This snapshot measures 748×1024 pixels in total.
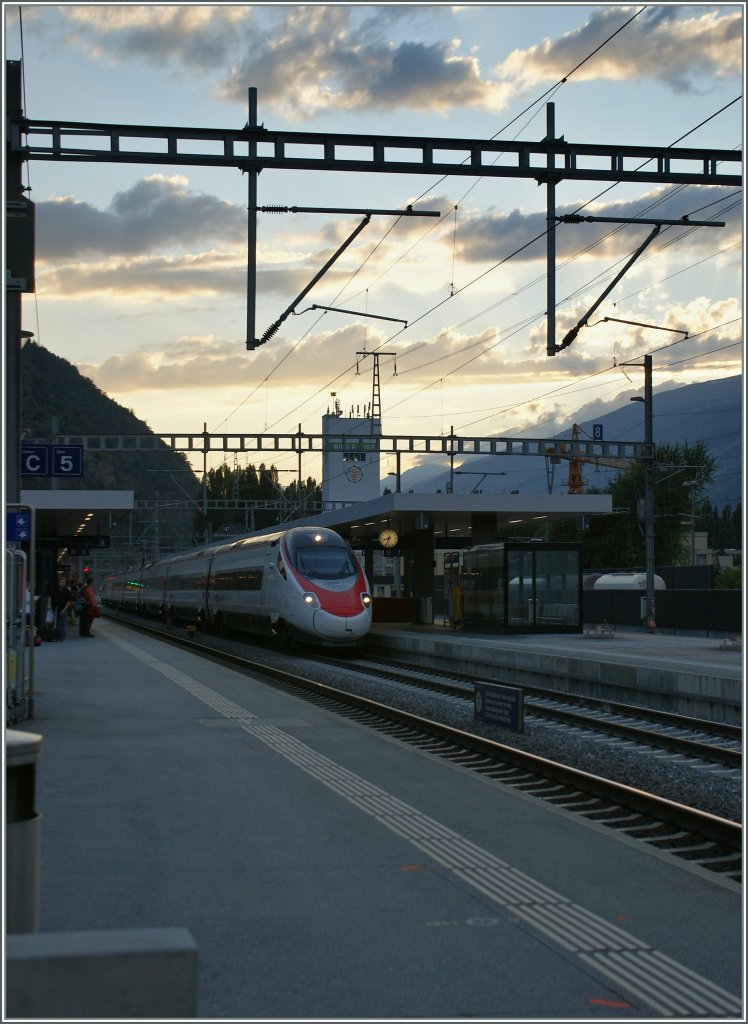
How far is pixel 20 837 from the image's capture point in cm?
463

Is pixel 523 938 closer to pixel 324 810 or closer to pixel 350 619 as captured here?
pixel 324 810

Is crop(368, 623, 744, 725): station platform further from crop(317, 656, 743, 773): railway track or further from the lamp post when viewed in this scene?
the lamp post

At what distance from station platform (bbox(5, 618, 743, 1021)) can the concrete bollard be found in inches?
31.0

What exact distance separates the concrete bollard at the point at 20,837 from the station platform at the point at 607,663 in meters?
8.71

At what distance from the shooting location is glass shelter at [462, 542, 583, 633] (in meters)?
29.6

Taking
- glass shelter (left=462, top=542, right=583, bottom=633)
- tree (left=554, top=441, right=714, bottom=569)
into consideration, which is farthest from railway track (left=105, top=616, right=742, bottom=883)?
tree (left=554, top=441, right=714, bottom=569)

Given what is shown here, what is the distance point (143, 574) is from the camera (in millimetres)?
61781

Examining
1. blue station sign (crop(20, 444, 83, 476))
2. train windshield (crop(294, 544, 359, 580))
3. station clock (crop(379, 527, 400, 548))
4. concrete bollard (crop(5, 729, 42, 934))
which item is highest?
blue station sign (crop(20, 444, 83, 476))

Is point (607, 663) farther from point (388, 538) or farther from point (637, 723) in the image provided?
point (388, 538)

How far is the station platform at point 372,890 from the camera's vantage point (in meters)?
4.90

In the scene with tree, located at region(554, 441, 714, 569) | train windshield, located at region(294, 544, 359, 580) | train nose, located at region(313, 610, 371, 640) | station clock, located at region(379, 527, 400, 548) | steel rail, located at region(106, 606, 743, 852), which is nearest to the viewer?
steel rail, located at region(106, 606, 743, 852)

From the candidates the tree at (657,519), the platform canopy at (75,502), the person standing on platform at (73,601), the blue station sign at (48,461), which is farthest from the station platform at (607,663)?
the tree at (657,519)

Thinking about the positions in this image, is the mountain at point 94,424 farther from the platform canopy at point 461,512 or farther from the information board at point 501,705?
the information board at point 501,705

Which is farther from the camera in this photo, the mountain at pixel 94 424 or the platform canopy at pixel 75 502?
the mountain at pixel 94 424
